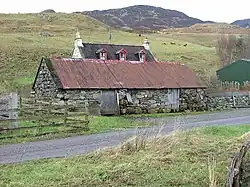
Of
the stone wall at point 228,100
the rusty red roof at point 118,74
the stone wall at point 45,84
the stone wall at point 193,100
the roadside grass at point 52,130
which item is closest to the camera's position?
the roadside grass at point 52,130

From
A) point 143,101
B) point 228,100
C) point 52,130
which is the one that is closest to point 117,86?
point 143,101

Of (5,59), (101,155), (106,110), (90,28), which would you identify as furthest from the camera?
(90,28)

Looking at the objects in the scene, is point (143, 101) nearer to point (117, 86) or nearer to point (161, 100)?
point (161, 100)

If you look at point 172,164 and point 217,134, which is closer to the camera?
point 172,164

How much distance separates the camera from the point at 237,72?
184 ft

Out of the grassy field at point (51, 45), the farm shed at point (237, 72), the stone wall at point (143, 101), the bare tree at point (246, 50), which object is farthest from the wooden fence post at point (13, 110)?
the bare tree at point (246, 50)

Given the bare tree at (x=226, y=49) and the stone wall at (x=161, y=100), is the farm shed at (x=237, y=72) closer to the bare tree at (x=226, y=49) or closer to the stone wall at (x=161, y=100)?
the stone wall at (x=161, y=100)

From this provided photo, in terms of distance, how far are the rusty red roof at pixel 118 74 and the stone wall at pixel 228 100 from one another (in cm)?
351

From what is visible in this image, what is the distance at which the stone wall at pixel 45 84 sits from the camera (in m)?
34.0

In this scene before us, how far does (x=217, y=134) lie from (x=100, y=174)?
9.23 m

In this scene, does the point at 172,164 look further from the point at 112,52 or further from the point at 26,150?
the point at 112,52

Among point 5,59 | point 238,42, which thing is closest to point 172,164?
point 5,59

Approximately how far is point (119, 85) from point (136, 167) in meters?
23.2

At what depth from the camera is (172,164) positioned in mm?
12977
